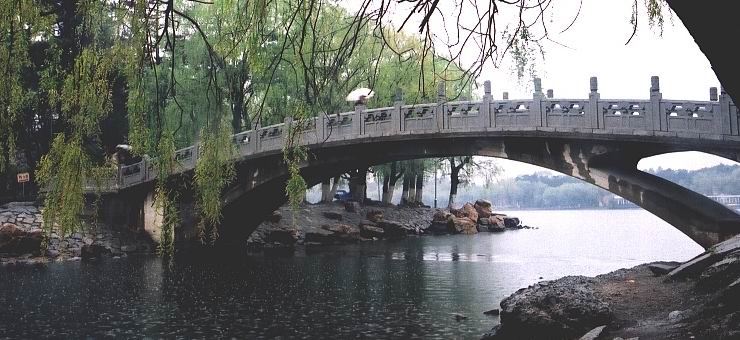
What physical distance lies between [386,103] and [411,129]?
29.1 feet

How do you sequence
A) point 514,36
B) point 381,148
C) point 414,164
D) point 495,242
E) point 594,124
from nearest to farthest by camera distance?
point 514,36
point 594,124
point 381,148
point 495,242
point 414,164

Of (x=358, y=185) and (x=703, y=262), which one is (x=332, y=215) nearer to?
(x=358, y=185)

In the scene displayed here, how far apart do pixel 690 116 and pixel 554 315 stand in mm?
8180

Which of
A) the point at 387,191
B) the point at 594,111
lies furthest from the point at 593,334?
the point at 387,191

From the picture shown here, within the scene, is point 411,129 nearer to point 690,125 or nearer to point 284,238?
point 690,125

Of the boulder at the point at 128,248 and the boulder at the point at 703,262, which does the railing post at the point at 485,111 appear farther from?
the boulder at the point at 128,248

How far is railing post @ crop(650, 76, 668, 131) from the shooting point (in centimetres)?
1471

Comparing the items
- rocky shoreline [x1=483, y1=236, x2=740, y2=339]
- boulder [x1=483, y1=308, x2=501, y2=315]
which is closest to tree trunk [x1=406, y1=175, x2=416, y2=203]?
boulder [x1=483, y1=308, x2=501, y2=315]

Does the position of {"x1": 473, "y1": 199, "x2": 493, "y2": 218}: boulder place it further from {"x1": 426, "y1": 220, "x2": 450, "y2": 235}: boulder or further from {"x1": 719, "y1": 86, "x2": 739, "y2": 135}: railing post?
{"x1": 719, "y1": 86, "x2": 739, "y2": 135}: railing post

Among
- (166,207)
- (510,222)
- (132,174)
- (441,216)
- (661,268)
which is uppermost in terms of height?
(132,174)

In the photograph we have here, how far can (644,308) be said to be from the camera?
8.55 meters

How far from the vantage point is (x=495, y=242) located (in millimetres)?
31219

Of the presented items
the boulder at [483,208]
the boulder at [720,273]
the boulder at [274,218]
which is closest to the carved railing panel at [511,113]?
the boulder at [720,273]

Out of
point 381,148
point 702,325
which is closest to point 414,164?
point 381,148
